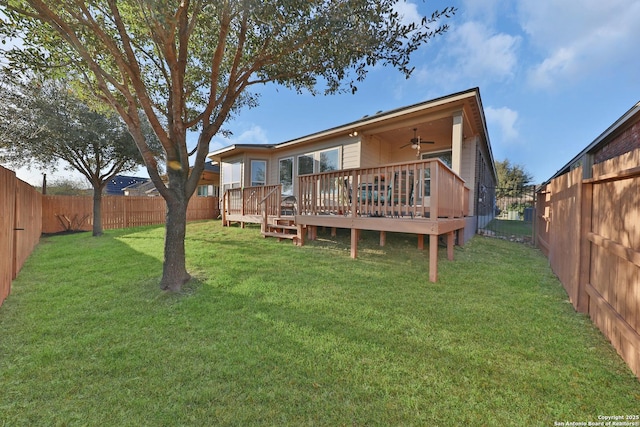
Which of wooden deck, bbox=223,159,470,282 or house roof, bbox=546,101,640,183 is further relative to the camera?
house roof, bbox=546,101,640,183

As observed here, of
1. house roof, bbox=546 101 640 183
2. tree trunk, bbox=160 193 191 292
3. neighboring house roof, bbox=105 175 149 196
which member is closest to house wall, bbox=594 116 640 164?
house roof, bbox=546 101 640 183

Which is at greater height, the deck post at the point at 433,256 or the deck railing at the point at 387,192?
the deck railing at the point at 387,192

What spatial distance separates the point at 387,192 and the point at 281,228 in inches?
140

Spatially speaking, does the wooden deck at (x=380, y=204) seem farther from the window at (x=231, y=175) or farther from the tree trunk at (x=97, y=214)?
the tree trunk at (x=97, y=214)

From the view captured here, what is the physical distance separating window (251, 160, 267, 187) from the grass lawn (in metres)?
8.10

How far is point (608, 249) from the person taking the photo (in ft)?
8.10

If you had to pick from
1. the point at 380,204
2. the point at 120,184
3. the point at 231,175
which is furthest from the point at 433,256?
the point at 120,184

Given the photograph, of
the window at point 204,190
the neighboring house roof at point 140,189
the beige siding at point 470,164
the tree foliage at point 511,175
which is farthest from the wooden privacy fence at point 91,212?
the tree foliage at point 511,175

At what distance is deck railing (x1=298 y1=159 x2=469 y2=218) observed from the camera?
4438 mm

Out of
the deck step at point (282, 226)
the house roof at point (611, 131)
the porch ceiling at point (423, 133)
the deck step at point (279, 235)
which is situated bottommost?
the deck step at point (279, 235)

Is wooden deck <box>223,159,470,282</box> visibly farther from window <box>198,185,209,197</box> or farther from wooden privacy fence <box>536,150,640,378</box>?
window <box>198,185,209,197</box>

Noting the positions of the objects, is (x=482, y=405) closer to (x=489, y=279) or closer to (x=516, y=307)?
(x=516, y=307)

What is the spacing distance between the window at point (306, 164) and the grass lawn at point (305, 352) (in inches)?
257

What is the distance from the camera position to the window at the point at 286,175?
1120 centimetres
